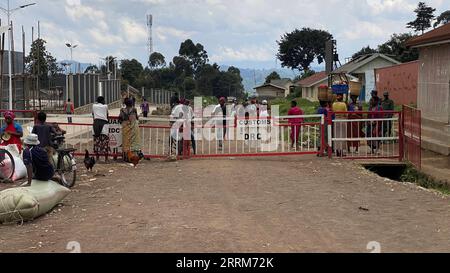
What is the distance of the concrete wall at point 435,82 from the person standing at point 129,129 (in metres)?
9.44

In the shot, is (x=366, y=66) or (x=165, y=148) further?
(x=366, y=66)

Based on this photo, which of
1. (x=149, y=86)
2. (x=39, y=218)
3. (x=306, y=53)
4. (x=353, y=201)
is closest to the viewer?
(x=39, y=218)

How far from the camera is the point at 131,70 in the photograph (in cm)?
8962

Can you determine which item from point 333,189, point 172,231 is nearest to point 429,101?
point 333,189

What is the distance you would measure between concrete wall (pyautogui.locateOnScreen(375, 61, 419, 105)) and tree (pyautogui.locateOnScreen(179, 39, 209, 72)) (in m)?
62.8

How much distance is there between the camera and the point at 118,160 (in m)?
14.0

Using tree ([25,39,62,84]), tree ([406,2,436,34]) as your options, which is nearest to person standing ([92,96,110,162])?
tree ([25,39,62,84])

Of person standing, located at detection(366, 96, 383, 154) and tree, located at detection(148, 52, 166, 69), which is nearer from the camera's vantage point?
person standing, located at detection(366, 96, 383, 154)

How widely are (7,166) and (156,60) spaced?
98.4 m

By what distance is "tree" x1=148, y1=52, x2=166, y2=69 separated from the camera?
107325 mm

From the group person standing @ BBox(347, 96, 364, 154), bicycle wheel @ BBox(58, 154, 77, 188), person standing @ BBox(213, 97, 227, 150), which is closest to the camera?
bicycle wheel @ BBox(58, 154, 77, 188)

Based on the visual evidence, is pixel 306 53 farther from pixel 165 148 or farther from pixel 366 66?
pixel 165 148

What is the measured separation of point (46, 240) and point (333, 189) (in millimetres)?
5268

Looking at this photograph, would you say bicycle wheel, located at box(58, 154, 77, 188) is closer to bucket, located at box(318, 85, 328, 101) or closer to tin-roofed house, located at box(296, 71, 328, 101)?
bucket, located at box(318, 85, 328, 101)
